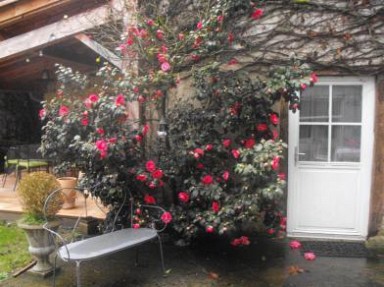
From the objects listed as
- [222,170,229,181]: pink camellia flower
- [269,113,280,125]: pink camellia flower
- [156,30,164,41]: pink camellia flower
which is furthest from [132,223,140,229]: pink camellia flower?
[156,30,164,41]: pink camellia flower

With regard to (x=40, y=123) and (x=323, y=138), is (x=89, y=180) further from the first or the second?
(x=40, y=123)

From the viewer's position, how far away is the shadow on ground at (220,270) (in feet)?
13.3

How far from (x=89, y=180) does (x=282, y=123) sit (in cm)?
259

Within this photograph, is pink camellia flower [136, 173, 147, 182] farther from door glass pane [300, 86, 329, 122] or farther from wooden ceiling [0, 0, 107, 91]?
door glass pane [300, 86, 329, 122]

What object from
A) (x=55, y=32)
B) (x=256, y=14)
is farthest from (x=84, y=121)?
(x=256, y=14)

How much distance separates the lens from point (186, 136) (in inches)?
177

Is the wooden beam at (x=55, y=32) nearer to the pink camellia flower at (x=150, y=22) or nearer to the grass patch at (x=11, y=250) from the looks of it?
the pink camellia flower at (x=150, y=22)

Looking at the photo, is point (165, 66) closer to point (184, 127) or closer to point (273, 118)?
point (184, 127)

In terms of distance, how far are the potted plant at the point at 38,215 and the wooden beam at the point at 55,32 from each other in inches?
79.3

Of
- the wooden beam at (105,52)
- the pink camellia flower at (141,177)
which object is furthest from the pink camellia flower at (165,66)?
the pink camellia flower at (141,177)

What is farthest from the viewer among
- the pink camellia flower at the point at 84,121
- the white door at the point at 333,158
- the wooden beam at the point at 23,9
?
the wooden beam at the point at 23,9

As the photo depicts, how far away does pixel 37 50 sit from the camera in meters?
5.62

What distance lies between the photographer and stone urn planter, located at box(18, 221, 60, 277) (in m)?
4.04

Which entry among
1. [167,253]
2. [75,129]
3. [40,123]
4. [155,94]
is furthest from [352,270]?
[40,123]
